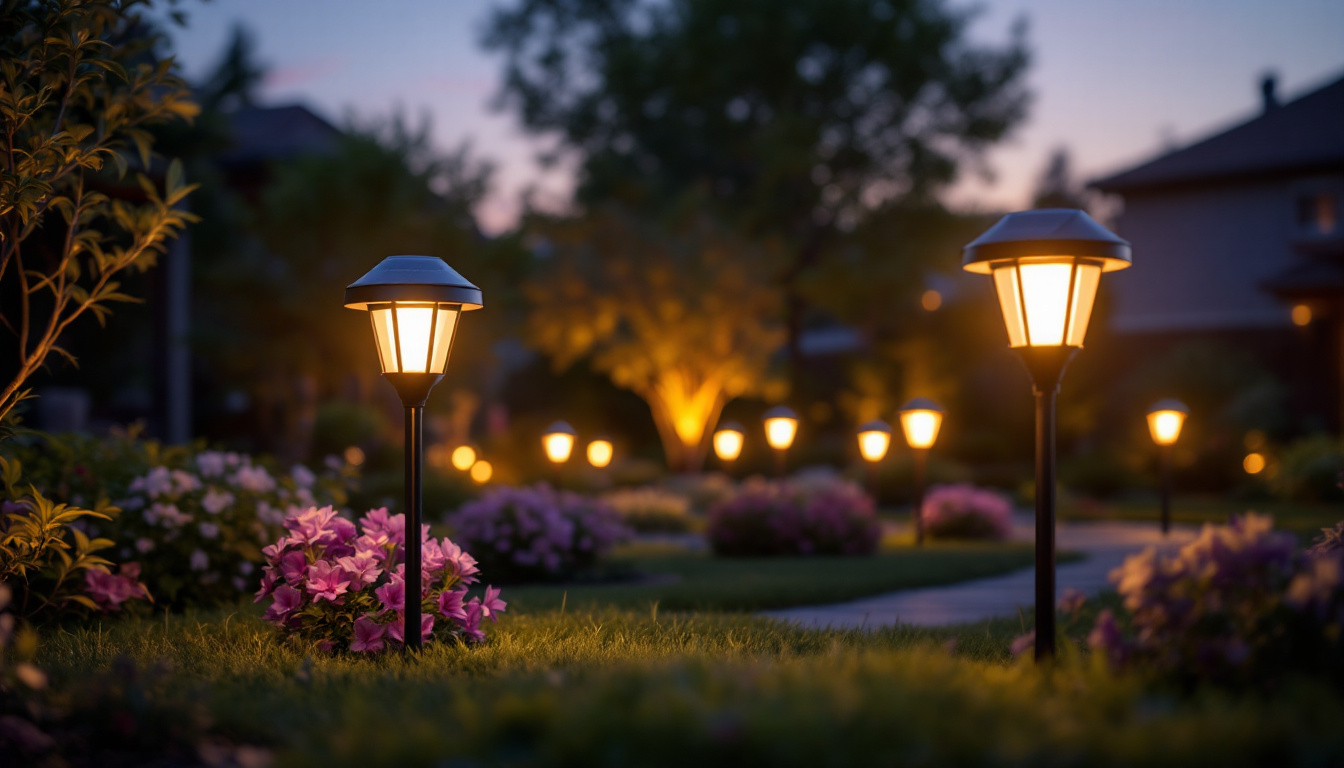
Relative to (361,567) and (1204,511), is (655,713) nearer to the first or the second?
(361,567)

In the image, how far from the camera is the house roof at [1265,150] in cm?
2672

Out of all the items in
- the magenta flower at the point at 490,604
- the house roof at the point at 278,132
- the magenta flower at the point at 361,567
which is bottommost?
the magenta flower at the point at 490,604

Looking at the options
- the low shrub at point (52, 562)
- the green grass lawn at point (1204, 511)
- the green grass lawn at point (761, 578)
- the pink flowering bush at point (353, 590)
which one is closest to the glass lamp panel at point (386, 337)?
the pink flowering bush at point (353, 590)

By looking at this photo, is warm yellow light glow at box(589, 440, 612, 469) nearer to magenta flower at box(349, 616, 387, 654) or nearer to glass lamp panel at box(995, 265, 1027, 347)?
magenta flower at box(349, 616, 387, 654)

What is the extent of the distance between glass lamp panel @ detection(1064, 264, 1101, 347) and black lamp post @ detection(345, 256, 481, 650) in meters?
3.04

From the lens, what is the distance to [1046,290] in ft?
16.0

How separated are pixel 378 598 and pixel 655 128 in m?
28.3

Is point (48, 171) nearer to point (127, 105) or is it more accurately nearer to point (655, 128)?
point (127, 105)

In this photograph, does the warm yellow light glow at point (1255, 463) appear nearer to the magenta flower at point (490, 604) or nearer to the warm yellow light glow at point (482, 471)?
the warm yellow light glow at point (482, 471)

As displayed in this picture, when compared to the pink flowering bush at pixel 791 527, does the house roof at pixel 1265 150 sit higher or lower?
higher

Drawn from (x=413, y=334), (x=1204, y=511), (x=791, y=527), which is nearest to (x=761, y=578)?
(x=791, y=527)

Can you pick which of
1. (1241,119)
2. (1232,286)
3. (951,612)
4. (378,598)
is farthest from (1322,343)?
(378,598)

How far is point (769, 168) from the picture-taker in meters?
29.3

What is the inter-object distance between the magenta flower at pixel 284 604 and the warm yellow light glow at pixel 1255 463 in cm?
2269
